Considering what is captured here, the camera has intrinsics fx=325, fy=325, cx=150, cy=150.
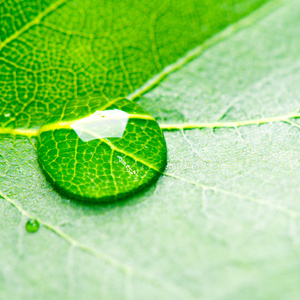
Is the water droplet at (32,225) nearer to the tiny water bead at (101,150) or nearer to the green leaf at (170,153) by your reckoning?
the green leaf at (170,153)

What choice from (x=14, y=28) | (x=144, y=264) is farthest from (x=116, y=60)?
(x=144, y=264)

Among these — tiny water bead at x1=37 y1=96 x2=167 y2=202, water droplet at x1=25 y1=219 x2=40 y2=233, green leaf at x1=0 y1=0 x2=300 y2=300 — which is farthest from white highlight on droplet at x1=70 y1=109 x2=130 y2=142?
water droplet at x1=25 y1=219 x2=40 y2=233

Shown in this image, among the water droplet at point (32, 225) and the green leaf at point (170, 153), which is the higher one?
the green leaf at point (170, 153)

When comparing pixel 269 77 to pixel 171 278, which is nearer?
pixel 171 278

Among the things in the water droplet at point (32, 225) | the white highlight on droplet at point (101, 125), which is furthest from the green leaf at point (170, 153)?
the white highlight on droplet at point (101, 125)

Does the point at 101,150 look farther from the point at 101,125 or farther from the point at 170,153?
the point at 170,153

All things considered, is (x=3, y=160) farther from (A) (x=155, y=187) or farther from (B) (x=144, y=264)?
(B) (x=144, y=264)

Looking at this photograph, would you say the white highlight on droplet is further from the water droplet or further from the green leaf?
the water droplet

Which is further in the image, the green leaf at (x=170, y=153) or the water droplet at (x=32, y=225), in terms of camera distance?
the water droplet at (x=32, y=225)
